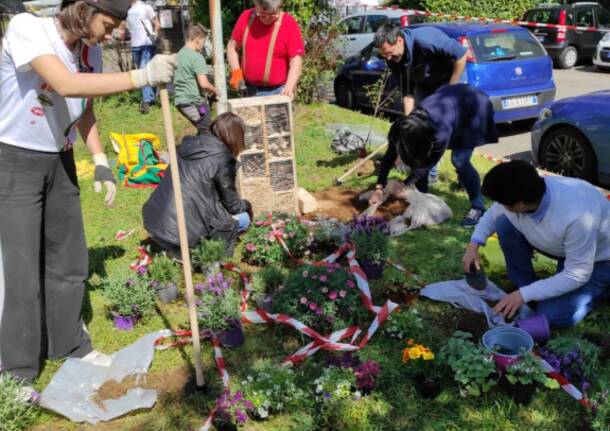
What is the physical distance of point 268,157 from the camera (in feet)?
16.8

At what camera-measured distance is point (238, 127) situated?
423 cm

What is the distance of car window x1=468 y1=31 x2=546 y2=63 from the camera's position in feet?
25.5

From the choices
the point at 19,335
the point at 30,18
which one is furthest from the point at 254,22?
the point at 19,335

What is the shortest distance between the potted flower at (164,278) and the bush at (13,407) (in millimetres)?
1151

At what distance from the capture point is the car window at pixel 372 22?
13.1m

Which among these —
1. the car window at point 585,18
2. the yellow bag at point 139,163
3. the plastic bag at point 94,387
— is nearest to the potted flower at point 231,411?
the plastic bag at point 94,387

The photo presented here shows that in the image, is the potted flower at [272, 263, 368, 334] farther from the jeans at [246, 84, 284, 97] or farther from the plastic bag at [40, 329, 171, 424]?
the jeans at [246, 84, 284, 97]

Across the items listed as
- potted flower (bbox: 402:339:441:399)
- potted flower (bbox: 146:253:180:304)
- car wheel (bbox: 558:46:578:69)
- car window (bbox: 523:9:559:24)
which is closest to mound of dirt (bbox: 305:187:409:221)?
potted flower (bbox: 146:253:180:304)

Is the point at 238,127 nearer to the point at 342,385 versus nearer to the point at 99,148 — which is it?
the point at 99,148

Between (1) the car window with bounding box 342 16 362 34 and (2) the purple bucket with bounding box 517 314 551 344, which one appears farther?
(1) the car window with bounding box 342 16 362 34

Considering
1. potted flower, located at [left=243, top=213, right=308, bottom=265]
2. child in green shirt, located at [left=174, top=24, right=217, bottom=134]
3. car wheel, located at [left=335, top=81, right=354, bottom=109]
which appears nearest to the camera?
potted flower, located at [left=243, top=213, right=308, bottom=265]

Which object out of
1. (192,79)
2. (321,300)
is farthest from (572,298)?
(192,79)

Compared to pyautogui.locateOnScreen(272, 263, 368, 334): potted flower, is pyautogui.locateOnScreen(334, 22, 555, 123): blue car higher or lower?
higher

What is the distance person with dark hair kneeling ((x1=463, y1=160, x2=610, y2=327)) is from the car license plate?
4931mm
